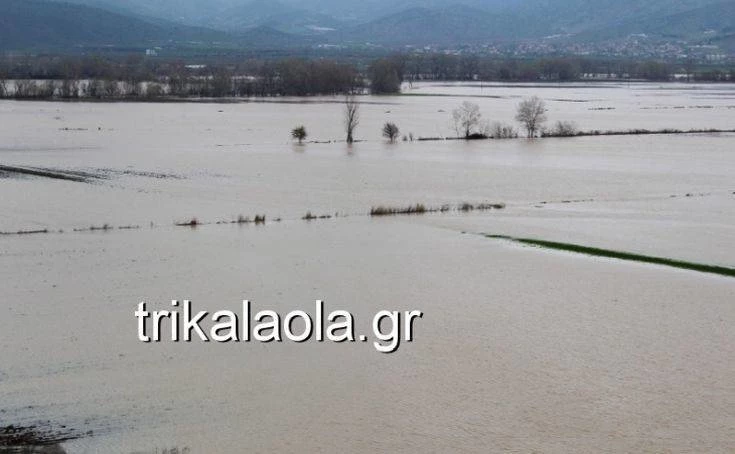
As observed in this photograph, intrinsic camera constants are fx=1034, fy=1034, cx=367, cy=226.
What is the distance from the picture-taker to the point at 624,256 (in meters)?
19.8

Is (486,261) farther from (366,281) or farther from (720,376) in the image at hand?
(720,376)

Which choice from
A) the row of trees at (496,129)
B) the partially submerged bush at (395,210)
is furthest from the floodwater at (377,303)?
the row of trees at (496,129)

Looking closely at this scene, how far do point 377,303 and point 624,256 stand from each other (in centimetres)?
621

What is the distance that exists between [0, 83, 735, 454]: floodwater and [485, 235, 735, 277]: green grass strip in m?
0.40

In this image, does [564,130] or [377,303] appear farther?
[564,130]

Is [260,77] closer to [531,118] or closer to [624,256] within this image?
[531,118]

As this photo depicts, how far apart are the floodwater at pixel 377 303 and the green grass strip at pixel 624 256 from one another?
0.40 m

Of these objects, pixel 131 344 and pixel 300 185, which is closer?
pixel 131 344

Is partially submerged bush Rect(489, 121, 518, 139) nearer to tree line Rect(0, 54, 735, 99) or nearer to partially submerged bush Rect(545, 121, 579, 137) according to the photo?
partially submerged bush Rect(545, 121, 579, 137)

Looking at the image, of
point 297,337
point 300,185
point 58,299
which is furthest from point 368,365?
point 300,185

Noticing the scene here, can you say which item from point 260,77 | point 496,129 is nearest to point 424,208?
point 496,129

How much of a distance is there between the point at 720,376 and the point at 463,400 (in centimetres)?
341

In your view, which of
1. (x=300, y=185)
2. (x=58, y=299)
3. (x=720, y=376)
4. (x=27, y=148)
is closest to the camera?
(x=720, y=376)

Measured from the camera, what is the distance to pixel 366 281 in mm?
17406
